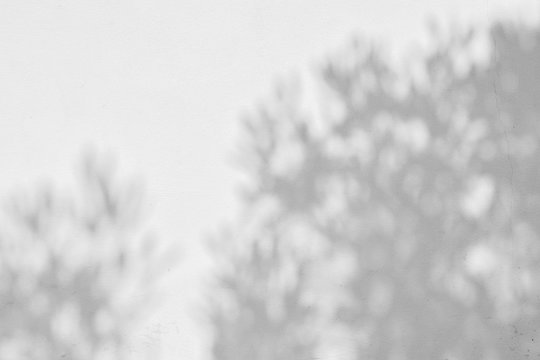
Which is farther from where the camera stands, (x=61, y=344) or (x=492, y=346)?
(x=492, y=346)

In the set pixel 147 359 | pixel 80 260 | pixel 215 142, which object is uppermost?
pixel 215 142

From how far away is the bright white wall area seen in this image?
13.4ft

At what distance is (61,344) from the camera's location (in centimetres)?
405

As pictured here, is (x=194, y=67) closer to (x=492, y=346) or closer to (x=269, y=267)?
(x=269, y=267)

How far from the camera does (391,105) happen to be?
4441 mm

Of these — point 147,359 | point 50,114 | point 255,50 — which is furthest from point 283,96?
point 147,359

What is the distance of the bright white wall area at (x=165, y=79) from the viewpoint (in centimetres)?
407

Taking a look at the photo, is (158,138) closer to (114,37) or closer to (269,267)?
(114,37)

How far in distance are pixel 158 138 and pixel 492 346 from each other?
6.52ft

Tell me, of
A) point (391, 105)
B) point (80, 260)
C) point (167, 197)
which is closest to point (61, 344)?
point (80, 260)

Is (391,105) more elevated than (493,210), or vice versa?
(391,105)

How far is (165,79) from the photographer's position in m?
4.26

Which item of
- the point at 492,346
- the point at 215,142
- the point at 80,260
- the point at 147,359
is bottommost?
the point at 492,346

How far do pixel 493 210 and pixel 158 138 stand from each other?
5.77 feet
